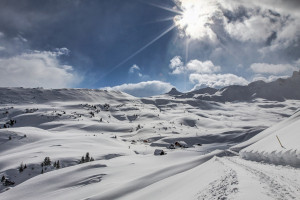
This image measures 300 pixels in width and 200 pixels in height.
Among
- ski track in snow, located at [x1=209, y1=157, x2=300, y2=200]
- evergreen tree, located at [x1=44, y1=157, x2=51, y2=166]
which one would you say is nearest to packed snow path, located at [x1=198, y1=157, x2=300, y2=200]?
ski track in snow, located at [x1=209, y1=157, x2=300, y2=200]

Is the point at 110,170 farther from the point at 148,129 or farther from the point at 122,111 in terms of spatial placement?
the point at 122,111

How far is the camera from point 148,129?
79688 millimetres

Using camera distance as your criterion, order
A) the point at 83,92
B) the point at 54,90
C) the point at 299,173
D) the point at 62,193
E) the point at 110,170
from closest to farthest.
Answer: the point at 299,173 → the point at 62,193 → the point at 110,170 → the point at 54,90 → the point at 83,92

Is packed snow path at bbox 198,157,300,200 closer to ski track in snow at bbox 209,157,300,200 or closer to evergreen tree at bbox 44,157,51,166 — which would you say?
ski track in snow at bbox 209,157,300,200

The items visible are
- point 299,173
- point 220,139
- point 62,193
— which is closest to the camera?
point 299,173


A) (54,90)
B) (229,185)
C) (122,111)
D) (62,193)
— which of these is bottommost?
(62,193)

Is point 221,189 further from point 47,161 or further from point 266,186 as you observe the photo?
point 47,161

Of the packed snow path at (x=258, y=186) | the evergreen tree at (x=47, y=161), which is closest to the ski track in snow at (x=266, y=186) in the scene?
the packed snow path at (x=258, y=186)

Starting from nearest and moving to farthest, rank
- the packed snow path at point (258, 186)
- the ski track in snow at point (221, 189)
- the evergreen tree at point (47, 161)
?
the packed snow path at point (258, 186) → the ski track in snow at point (221, 189) → the evergreen tree at point (47, 161)

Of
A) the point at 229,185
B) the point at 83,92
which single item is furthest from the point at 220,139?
the point at 83,92

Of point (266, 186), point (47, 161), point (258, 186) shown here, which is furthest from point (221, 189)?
point (47, 161)

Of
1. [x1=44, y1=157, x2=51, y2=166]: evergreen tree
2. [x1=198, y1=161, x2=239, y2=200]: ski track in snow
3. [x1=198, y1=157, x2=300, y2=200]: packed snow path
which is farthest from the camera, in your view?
[x1=44, y1=157, x2=51, y2=166]: evergreen tree

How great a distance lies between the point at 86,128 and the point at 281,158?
6980 centimetres

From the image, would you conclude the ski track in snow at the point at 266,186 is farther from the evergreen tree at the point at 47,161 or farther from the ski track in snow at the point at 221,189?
the evergreen tree at the point at 47,161
